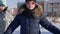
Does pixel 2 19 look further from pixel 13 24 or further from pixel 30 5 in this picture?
pixel 30 5

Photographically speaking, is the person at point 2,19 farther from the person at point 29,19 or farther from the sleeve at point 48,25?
the sleeve at point 48,25

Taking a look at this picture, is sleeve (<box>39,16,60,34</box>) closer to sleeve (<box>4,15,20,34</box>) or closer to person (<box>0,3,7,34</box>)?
sleeve (<box>4,15,20,34</box>)

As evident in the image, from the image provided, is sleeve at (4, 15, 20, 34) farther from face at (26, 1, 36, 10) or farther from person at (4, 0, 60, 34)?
face at (26, 1, 36, 10)

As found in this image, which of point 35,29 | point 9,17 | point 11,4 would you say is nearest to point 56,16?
point 11,4

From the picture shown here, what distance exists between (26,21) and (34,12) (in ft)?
0.32

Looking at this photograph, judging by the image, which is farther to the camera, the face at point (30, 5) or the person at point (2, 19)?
the person at point (2, 19)

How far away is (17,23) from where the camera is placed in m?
1.58

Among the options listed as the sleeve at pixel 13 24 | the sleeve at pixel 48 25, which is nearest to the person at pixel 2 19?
the sleeve at pixel 13 24

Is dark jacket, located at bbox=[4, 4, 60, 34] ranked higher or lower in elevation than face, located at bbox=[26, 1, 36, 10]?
lower

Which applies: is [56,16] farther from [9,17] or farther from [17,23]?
[17,23]

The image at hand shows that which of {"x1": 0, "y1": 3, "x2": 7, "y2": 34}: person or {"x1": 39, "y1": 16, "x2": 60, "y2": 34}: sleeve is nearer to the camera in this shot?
{"x1": 39, "y1": 16, "x2": 60, "y2": 34}: sleeve

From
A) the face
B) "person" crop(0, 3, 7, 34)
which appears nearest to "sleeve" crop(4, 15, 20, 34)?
the face

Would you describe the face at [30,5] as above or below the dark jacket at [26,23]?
above

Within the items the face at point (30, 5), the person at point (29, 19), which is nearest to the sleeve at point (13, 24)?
the person at point (29, 19)
